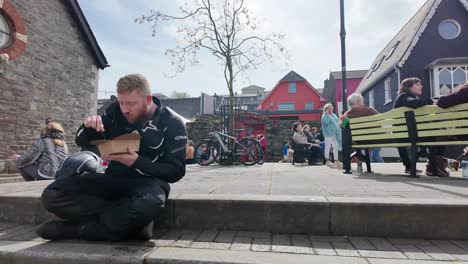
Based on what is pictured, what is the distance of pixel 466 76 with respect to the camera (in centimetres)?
1562

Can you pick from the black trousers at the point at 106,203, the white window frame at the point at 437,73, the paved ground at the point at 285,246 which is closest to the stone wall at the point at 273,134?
the white window frame at the point at 437,73

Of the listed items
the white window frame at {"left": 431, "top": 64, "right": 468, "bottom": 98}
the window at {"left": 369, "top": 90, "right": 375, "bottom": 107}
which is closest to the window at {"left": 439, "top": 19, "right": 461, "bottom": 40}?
the white window frame at {"left": 431, "top": 64, "right": 468, "bottom": 98}

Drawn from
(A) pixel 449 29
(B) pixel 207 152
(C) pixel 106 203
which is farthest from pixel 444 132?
(A) pixel 449 29

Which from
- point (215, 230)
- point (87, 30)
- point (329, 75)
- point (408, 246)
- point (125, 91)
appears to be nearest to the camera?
point (408, 246)

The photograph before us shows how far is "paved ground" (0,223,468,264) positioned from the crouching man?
12cm

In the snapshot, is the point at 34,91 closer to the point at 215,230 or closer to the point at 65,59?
the point at 65,59

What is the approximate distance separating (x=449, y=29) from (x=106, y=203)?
20.9 meters

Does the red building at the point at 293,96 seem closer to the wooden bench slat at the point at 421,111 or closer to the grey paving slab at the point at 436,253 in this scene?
the wooden bench slat at the point at 421,111

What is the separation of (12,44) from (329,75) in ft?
123

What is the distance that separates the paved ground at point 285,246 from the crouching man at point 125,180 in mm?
→ 120

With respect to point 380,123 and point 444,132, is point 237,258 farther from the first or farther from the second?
point 380,123

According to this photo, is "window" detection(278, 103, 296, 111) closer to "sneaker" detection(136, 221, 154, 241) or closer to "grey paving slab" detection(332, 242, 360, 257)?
"grey paving slab" detection(332, 242, 360, 257)

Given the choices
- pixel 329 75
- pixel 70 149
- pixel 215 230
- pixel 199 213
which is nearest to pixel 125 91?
pixel 199 213

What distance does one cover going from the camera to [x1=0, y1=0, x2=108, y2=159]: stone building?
7.64 metres
